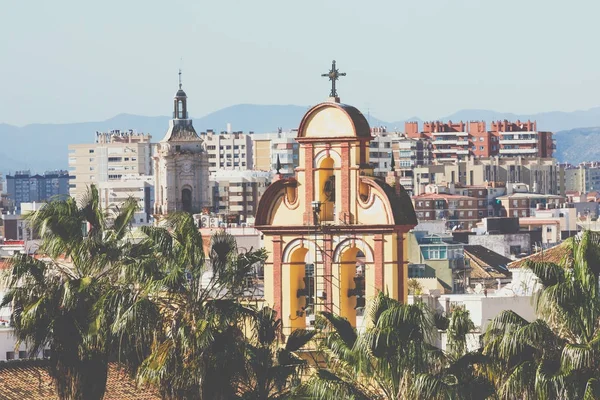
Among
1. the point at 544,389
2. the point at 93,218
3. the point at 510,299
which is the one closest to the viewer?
the point at 544,389

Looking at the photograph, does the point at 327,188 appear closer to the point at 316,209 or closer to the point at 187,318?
the point at 316,209

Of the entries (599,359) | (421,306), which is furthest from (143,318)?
(599,359)

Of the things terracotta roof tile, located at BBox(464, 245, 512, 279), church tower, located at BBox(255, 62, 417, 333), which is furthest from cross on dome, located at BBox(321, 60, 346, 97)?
terracotta roof tile, located at BBox(464, 245, 512, 279)

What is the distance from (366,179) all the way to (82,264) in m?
6.04

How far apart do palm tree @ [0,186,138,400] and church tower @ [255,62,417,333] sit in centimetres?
359

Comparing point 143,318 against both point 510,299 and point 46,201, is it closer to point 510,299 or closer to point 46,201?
point 46,201

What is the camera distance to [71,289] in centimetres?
4212

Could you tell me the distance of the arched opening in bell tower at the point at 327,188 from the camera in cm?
4612

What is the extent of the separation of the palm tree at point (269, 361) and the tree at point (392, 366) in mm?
1301

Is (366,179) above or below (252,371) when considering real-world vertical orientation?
above

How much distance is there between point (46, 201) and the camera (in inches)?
1731

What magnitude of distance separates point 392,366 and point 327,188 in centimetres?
900

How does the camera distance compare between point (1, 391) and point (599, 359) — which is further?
point (1, 391)

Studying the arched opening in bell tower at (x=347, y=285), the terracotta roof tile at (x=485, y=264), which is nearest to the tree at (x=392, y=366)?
the arched opening in bell tower at (x=347, y=285)
